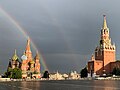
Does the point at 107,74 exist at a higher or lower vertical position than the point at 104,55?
lower

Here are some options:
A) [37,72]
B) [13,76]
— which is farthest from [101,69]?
[13,76]

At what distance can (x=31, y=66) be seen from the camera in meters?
200

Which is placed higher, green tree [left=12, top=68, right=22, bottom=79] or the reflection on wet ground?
green tree [left=12, top=68, right=22, bottom=79]

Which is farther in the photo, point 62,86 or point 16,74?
point 16,74

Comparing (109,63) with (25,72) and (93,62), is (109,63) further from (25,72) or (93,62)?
(25,72)

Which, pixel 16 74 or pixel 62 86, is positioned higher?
pixel 16 74

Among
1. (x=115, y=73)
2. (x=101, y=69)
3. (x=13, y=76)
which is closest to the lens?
(x=13, y=76)

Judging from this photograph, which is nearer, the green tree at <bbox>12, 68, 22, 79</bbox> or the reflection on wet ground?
the reflection on wet ground

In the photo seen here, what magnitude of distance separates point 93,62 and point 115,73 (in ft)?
62.7

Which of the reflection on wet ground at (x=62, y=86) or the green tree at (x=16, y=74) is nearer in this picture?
the reflection on wet ground at (x=62, y=86)

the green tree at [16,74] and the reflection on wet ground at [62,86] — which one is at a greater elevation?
the green tree at [16,74]

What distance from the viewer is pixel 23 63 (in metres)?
199

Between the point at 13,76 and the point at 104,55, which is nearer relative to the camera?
the point at 13,76

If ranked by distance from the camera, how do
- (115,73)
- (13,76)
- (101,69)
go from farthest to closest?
(101,69)
(115,73)
(13,76)
